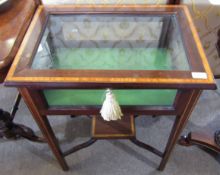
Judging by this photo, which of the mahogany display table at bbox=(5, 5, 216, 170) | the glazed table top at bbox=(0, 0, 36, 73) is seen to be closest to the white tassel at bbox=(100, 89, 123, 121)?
the mahogany display table at bbox=(5, 5, 216, 170)

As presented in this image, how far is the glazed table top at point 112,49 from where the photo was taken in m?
0.55

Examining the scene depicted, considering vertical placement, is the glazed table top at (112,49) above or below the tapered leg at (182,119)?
above

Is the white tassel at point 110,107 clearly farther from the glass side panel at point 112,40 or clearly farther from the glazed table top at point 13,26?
the glazed table top at point 13,26

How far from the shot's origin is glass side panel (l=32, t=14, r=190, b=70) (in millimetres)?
690

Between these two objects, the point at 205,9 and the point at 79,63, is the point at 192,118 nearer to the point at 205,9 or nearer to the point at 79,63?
the point at 205,9

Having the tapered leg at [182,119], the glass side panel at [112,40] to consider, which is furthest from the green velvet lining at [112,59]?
the tapered leg at [182,119]

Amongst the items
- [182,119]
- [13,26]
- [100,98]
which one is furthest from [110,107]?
[13,26]

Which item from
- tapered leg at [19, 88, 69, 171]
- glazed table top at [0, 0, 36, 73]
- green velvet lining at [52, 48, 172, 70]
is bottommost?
tapered leg at [19, 88, 69, 171]

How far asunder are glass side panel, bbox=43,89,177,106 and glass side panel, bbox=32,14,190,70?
0.31 ft

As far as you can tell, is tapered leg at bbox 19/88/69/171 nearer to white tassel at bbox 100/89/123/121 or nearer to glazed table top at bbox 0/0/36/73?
glazed table top at bbox 0/0/36/73

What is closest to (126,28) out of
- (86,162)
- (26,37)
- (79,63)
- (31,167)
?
(79,63)

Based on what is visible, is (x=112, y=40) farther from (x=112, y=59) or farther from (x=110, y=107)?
(x=110, y=107)

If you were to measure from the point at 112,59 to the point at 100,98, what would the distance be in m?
0.14

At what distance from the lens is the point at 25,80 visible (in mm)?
542
